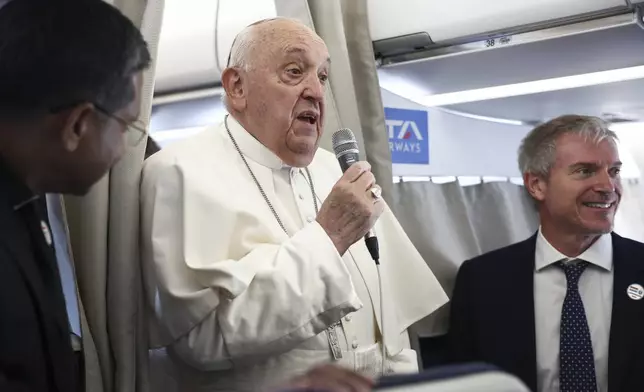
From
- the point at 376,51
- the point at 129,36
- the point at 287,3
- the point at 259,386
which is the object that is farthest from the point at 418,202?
the point at 129,36

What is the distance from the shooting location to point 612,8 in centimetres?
261

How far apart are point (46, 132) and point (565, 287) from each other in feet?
6.75

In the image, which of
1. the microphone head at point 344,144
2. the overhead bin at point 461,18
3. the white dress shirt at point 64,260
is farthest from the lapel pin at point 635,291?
the white dress shirt at point 64,260

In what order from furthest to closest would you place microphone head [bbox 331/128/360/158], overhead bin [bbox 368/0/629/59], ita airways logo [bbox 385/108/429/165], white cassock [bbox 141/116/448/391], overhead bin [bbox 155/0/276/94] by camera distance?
ita airways logo [bbox 385/108/429/165] < overhead bin [bbox 155/0/276/94] < overhead bin [bbox 368/0/629/59] < microphone head [bbox 331/128/360/158] < white cassock [bbox 141/116/448/391]

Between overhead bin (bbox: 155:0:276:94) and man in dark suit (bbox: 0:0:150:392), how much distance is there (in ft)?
5.20

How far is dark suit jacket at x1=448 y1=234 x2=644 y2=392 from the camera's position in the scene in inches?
100

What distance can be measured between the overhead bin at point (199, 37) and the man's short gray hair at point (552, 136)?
1.19m

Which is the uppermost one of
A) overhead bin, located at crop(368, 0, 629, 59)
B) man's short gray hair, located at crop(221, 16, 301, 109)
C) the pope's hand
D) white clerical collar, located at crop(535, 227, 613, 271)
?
overhead bin, located at crop(368, 0, 629, 59)

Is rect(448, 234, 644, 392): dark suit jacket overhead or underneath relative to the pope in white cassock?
underneath

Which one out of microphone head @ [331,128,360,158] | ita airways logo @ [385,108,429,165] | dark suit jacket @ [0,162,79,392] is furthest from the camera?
ita airways logo @ [385,108,429,165]

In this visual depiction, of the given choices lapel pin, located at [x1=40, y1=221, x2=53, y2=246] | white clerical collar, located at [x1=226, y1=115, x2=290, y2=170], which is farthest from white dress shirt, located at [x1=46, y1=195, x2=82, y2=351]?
white clerical collar, located at [x1=226, y1=115, x2=290, y2=170]

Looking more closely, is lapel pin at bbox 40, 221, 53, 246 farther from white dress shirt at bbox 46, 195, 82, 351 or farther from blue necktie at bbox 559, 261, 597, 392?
blue necktie at bbox 559, 261, 597, 392

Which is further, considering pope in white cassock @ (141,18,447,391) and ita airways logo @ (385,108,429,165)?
ita airways logo @ (385,108,429,165)

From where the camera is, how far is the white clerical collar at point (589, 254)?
2762 millimetres
